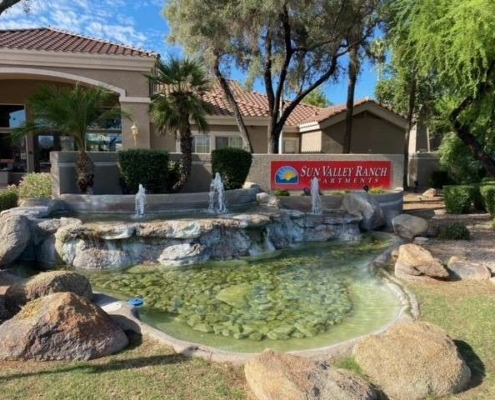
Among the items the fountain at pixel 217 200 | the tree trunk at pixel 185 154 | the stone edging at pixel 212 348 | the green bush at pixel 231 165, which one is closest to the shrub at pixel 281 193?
the green bush at pixel 231 165

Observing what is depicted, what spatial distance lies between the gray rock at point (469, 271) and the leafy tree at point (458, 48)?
17.3 feet

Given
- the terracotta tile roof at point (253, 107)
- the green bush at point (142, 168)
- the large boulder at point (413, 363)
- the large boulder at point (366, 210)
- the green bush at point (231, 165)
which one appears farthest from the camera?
the terracotta tile roof at point (253, 107)

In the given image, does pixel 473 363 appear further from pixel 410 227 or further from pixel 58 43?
pixel 58 43

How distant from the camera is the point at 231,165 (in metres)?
14.8

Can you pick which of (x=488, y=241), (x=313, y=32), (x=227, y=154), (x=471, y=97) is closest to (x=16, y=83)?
(x=227, y=154)

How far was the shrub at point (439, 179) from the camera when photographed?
2296 centimetres

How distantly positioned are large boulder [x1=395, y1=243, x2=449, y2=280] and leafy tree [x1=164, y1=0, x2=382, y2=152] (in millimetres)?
10351

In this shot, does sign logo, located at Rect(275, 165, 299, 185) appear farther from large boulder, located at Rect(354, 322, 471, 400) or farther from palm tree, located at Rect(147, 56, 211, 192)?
large boulder, located at Rect(354, 322, 471, 400)

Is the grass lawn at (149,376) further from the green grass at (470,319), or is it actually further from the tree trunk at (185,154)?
the tree trunk at (185,154)

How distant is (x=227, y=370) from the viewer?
4.88 meters

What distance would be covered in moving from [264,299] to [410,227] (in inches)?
258

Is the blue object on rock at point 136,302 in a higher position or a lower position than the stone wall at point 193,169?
lower

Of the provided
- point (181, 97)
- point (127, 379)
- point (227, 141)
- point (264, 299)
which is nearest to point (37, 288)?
point (127, 379)

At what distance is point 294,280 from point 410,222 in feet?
17.8
